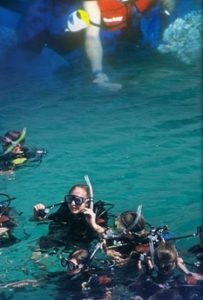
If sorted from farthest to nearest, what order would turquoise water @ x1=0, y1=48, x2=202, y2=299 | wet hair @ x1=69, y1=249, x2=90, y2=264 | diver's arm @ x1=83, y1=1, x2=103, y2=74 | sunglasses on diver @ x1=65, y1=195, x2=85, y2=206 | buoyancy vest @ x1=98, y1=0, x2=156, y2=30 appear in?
1. diver's arm @ x1=83, y1=1, x2=103, y2=74
2. buoyancy vest @ x1=98, y1=0, x2=156, y2=30
3. turquoise water @ x1=0, y1=48, x2=202, y2=299
4. sunglasses on diver @ x1=65, y1=195, x2=85, y2=206
5. wet hair @ x1=69, y1=249, x2=90, y2=264

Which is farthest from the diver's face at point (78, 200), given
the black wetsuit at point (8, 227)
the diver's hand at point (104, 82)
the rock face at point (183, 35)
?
the rock face at point (183, 35)

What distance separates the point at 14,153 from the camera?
778 cm

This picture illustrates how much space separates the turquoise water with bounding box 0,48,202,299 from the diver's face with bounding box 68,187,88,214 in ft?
2.66

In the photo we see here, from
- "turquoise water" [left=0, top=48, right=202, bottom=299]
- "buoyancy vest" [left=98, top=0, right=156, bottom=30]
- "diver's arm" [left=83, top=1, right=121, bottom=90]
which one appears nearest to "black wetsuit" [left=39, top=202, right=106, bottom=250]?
"turquoise water" [left=0, top=48, right=202, bottom=299]

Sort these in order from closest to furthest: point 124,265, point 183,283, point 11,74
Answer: point 183,283
point 124,265
point 11,74

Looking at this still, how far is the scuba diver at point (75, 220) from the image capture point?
18.0 feet

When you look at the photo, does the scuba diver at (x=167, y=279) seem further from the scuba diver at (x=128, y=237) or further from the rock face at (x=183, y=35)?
the rock face at (x=183, y=35)

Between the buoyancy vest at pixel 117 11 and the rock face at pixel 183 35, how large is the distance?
867mm

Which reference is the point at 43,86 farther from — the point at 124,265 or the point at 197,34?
the point at 124,265

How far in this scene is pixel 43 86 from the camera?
12156mm

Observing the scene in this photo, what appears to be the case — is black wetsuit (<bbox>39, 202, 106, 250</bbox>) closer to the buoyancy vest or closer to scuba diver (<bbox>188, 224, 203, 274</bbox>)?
scuba diver (<bbox>188, 224, 203, 274</bbox>)

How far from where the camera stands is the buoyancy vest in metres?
12.6

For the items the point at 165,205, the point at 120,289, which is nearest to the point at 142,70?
the point at 165,205

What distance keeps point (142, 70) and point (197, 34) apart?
1.99 metres
